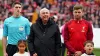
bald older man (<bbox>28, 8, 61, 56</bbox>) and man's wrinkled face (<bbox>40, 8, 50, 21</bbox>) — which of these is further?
bald older man (<bbox>28, 8, 61, 56</bbox>)

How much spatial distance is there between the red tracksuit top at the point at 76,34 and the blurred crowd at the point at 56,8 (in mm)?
14148

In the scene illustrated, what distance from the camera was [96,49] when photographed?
2033 cm

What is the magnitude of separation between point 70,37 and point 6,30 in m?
1.69

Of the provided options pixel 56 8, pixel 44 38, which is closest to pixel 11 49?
pixel 44 38

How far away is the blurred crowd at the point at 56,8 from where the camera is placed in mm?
25094

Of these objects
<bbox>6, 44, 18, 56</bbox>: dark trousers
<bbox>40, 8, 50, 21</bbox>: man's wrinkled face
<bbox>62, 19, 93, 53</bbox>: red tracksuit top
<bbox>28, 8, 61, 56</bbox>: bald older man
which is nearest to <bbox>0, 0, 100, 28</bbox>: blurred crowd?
<bbox>6, 44, 18, 56</bbox>: dark trousers

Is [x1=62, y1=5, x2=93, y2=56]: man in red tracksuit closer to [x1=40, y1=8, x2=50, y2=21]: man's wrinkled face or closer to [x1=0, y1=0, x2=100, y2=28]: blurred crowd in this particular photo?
[x1=40, y1=8, x2=50, y2=21]: man's wrinkled face

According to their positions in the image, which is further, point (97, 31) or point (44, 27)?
point (97, 31)

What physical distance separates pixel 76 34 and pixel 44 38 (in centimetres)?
96

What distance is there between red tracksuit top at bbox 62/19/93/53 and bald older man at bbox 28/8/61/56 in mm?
589

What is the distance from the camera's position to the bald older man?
9266mm

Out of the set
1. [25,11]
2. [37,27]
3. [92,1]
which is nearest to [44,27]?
[37,27]

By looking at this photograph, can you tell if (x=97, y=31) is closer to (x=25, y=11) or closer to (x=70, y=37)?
(x=25, y=11)

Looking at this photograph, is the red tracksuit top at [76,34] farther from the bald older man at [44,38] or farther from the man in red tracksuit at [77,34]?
the bald older man at [44,38]
